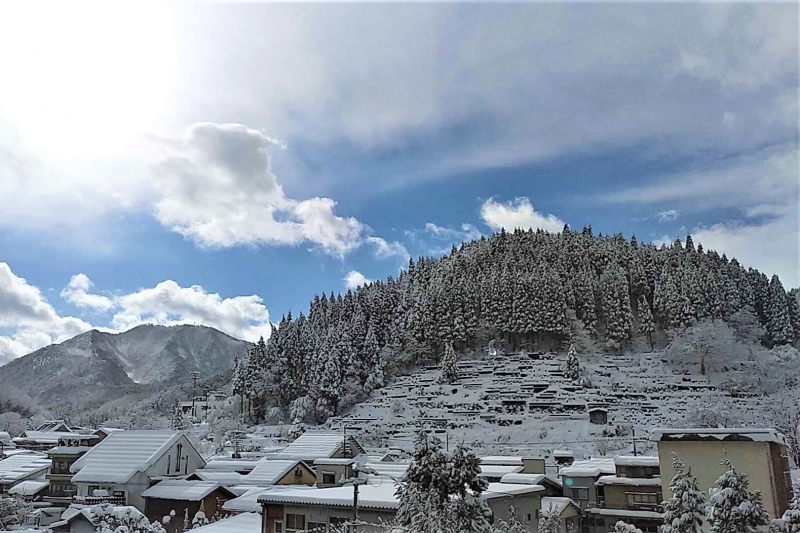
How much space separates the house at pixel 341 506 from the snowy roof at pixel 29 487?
70.5ft

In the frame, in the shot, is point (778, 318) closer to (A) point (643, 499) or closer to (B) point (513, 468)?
(B) point (513, 468)

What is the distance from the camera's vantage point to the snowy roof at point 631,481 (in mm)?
20277

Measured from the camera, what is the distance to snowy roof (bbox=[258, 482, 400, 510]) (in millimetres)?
13808

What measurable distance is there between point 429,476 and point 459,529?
2.31 ft

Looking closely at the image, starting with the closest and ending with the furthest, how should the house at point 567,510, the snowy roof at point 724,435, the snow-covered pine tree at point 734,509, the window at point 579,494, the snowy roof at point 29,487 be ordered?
the snow-covered pine tree at point 734,509 → the snowy roof at point 724,435 → the house at point 567,510 → the window at point 579,494 → the snowy roof at point 29,487

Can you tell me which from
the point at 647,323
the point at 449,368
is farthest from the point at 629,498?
the point at 647,323

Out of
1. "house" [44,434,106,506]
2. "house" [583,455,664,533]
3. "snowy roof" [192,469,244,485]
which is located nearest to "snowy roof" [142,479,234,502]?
"snowy roof" [192,469,244,485]

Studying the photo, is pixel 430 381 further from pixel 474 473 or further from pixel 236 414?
pixel 474 473

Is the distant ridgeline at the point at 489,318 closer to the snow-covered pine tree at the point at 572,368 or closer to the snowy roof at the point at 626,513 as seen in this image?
the snow-covered pine tree at the point at 572,368

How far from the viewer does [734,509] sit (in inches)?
299

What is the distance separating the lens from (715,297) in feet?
249

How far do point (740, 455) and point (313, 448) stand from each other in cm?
2458

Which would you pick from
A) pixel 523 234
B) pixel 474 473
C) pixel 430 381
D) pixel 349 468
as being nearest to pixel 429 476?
pixel 474 473

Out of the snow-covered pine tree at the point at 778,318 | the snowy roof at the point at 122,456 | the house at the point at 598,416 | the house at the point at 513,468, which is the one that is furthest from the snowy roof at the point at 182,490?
the snow-covered pine tree at the point at 778,318
